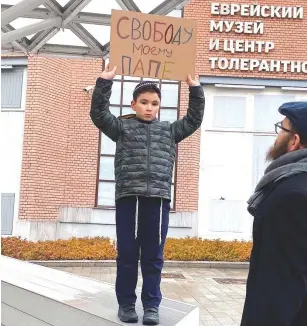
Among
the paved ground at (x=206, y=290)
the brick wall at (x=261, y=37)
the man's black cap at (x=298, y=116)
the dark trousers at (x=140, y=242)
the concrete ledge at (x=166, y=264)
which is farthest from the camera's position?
the brick wall at (x=261, y=37)

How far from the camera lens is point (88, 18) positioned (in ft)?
14.5

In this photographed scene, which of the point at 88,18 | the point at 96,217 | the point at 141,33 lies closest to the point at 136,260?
the point at 141,33

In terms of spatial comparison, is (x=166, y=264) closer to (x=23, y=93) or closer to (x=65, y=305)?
(x=23, y=93)

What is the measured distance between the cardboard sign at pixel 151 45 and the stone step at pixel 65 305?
1.65 metres

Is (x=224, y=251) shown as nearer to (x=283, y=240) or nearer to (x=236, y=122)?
(x=236, y=122)

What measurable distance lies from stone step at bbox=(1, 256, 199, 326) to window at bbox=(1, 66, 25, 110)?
8.84 m

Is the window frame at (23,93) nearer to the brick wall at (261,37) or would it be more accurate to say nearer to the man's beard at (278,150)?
the brick wall at (261,37)

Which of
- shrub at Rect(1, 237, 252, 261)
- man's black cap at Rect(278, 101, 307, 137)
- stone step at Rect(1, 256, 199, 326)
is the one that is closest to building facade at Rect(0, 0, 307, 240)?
shrub at Rect(1, 237, 252, 261)

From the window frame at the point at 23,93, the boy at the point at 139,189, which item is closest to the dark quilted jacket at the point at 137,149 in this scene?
the boy at the point at 139,189

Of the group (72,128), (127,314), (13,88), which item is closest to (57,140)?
(72,128)

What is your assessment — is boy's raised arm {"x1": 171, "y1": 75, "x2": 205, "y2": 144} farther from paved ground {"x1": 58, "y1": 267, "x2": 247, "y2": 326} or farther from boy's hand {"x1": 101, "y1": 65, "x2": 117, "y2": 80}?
paved ground {"x1": 58, "y1": 267, "x2": 247, "y2": 326}

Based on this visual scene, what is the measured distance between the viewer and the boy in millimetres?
2891

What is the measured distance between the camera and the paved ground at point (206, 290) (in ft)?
19.8

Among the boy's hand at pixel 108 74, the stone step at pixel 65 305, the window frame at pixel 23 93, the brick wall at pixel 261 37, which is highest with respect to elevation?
the brick wall at pixel 261 37
